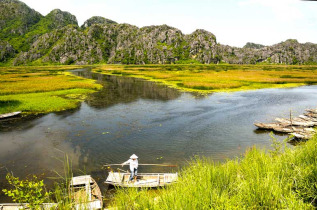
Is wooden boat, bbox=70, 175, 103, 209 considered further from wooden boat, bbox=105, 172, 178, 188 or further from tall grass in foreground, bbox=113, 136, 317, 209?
tall grass in foreground, bbox=113, 136, 317, 209

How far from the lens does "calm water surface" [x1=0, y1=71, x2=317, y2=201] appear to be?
20.2 metres

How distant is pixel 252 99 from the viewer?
49.1 metres

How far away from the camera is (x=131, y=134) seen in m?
26.8

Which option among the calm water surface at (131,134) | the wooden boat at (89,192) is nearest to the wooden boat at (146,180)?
the wooden boat at (89,192)

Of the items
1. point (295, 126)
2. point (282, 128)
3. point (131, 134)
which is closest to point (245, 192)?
point (131, 134)

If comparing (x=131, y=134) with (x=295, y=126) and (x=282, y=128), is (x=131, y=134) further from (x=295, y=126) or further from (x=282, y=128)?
(x=295, y=126)

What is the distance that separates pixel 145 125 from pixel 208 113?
13073 millimetres

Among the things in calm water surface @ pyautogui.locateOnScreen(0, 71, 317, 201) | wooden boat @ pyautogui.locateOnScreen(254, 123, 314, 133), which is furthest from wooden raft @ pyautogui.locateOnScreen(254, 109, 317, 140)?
calm water surface @ pyautogui.locateOnScreen(0, 71, 317, 201)

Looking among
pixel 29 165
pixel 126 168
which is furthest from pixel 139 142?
pixel 29 165

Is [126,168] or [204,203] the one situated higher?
[204,203]

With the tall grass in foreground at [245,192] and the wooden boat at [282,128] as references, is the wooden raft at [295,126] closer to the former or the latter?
the wooden boat at [282,128]

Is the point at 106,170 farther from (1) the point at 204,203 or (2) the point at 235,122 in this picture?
(2) the point at 235,122

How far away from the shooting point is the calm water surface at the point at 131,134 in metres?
20.2

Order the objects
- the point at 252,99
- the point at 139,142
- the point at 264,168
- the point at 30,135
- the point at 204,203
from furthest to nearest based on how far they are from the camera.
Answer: the point at 252,99, the point at 30,135, the point at 139,142, the point at 264,168, the point at 204,203
